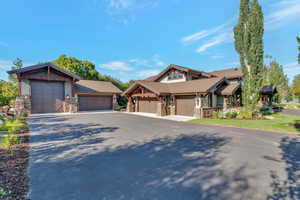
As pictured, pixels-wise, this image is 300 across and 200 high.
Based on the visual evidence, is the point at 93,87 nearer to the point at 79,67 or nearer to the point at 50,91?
the point at 50,91

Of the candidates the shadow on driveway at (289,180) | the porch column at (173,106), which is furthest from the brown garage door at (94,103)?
the shadow on driveway at (289,180)

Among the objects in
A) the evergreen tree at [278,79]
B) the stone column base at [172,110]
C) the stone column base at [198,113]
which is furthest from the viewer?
the evergreen tree at [278,79]

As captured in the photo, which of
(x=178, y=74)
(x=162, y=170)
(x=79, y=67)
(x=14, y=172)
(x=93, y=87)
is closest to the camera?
(x=14, y=172)

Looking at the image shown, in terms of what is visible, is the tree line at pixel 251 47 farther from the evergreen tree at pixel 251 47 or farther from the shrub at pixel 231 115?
the shrub at pixel 231 115

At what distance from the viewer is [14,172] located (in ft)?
12.7

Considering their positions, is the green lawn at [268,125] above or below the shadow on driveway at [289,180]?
above

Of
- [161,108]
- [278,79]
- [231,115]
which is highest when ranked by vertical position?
[278,79]

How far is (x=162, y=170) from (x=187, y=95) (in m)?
13.4

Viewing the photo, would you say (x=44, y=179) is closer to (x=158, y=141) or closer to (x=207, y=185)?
(x=207, y=185)

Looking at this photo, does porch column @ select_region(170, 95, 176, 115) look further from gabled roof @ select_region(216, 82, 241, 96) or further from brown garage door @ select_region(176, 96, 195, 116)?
gabled roof @ select_region(216, 82, 241, 96)

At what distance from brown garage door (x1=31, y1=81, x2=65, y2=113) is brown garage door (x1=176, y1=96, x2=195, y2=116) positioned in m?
15.2

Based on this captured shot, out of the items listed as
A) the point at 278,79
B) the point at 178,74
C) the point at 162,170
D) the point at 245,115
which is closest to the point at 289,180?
the point at 162,170

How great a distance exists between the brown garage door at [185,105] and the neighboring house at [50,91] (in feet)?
40.8

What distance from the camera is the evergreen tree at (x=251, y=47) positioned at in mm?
14344
